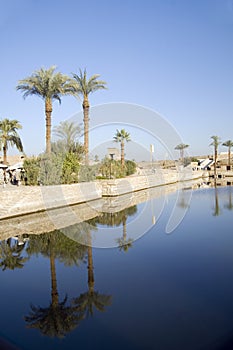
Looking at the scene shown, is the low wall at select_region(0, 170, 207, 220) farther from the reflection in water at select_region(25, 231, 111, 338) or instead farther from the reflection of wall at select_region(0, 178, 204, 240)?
the reflection in water at select_region(25, 231, 111, 338)

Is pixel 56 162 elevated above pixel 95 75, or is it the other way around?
pixel 95 75

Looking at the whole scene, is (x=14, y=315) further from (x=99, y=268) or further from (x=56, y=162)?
(x=56, y=162)

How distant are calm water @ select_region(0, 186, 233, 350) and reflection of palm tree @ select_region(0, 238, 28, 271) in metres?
0.03

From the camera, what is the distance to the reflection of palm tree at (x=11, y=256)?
7.93m

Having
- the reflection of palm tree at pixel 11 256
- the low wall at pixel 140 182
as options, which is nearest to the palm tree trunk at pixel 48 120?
the low wall at pixel 140 182

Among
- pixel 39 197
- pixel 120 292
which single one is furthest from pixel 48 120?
pixel 120 292

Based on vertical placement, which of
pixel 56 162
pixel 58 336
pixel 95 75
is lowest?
pixel 58 336

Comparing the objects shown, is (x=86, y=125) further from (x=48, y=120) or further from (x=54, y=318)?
(x=54, y=318)

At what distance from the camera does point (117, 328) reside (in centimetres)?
456

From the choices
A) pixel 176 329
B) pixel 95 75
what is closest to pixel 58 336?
pixel 176 329

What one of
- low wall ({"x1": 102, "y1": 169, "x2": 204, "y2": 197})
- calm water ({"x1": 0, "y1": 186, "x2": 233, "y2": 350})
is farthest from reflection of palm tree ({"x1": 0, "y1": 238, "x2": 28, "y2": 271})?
low wall ({"x1": 102, "y1": 169, "x2": 204, "y2": 197})

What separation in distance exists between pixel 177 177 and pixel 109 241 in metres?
30.6

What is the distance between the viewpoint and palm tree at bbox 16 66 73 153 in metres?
20.1

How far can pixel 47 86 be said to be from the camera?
20.1m
